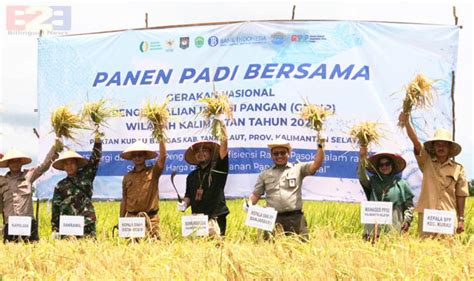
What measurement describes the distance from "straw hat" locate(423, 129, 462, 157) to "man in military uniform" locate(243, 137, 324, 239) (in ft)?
3.93

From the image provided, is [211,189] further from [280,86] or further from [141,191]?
[280,86]

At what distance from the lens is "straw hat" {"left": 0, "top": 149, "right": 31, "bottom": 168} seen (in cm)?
712

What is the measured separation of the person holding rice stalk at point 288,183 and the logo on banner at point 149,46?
9.53 feet

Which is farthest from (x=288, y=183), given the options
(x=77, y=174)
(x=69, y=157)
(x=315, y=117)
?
(x=69, y=157)

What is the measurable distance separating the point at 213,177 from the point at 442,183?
235 centimetres

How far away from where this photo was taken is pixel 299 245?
3.97m

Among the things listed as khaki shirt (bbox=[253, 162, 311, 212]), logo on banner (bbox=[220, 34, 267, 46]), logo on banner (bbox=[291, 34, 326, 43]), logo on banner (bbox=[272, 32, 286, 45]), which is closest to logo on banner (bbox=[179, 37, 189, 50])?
logo on banner (bbox=[220, 34, 267, 46])

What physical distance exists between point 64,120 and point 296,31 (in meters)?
3.17

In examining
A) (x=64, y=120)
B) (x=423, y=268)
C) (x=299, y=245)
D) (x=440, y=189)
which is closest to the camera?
(x=423, y=268)

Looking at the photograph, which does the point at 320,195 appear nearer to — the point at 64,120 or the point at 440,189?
the point at 440,189

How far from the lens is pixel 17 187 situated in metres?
6.99

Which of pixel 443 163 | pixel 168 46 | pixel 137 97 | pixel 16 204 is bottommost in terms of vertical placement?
pixel 16 204

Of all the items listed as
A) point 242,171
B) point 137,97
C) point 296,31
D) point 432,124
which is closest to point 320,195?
point 242,171

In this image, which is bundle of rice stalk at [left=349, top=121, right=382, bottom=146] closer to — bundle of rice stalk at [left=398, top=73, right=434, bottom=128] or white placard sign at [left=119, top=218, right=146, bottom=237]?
bundle of rice stalk at [left=398, top=73, right=434, bottom=128]
